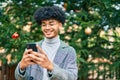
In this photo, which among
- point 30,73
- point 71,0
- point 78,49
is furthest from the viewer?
point 71,0

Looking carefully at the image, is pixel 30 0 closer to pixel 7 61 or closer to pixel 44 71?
pixel 7 61

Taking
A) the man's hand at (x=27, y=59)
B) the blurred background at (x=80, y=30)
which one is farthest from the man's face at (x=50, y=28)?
the blurred background at (x=80, y=30)

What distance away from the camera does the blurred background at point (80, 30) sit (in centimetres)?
533

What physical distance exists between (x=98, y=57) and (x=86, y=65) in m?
0.32

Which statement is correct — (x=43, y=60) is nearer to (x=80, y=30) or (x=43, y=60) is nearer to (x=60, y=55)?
(x=60, y=55)

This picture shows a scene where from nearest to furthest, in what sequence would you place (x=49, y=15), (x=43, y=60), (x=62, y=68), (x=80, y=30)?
1. (x=43, y=60)
2. (x=62, y=68)
3. (x=49, y=15)
4. (x=80, y=30)

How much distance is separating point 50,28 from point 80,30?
3.19 meters

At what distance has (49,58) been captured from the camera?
2172 millimetres

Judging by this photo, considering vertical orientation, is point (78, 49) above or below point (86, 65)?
above

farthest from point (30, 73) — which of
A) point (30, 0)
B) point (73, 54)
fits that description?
point (30, 0)

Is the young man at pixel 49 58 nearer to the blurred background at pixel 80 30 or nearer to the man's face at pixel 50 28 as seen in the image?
the man's face at pixel 50 28

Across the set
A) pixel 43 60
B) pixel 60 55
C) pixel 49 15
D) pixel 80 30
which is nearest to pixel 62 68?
pixel 60 55

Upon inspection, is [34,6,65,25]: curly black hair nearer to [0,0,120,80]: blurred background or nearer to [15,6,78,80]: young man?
[15,6,78,80]: young man

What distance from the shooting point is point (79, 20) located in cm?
522
